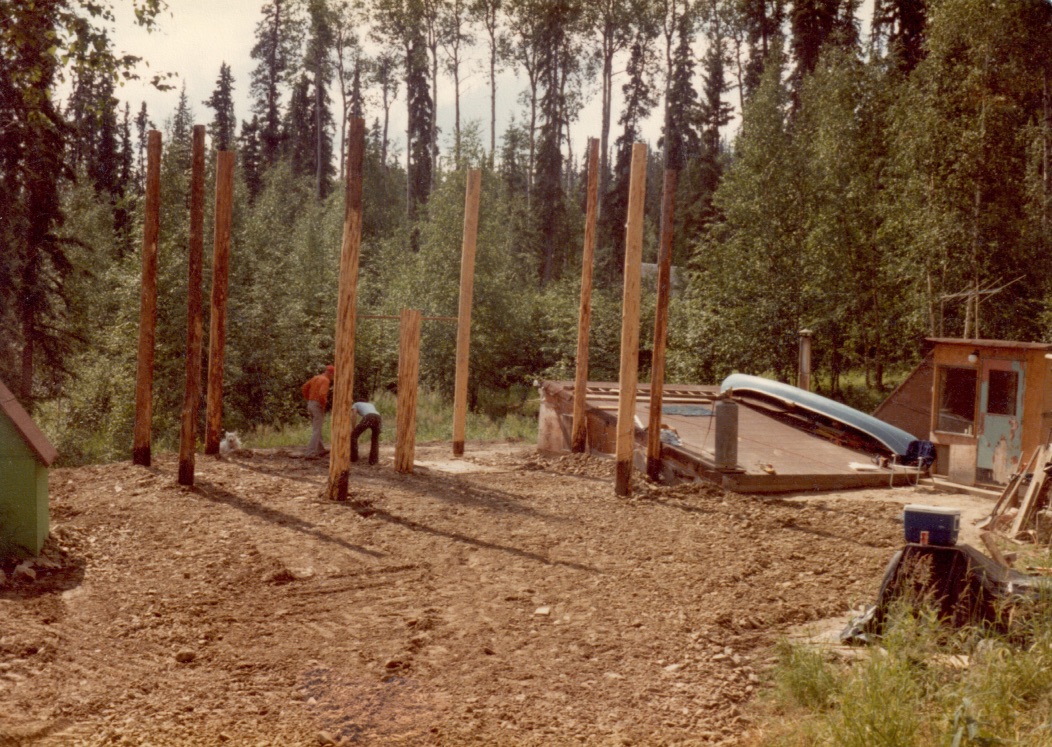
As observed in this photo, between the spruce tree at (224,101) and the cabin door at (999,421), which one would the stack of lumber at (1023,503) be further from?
the spruce tree at (224,101)

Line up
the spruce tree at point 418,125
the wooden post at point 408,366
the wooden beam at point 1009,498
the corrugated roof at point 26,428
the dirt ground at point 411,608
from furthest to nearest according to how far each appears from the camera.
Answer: the spruce tree at point 418,125, the wooden post at point 408,366, the wooden beam at point 1009,498, the corrugated roof at point 26,428, the dirt ground at point 411,608

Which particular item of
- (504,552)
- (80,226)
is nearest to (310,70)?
(80,226)

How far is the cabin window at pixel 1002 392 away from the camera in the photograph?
46.4 ft

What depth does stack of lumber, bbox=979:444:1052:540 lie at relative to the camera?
10430mm

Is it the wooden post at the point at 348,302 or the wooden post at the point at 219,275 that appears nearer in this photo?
the wooden post at the point at 348,302

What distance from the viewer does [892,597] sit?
21.4 ft

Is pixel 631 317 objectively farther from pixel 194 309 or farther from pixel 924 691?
pixel 924 691

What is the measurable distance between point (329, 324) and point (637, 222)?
20701mm

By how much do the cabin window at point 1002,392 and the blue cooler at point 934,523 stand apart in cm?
856

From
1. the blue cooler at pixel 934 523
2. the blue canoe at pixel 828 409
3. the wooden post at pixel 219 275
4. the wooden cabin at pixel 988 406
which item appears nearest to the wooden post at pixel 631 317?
the wooden cabin at pixel 988 406

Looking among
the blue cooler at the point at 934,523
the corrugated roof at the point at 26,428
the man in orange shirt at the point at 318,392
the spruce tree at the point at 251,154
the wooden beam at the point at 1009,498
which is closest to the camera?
the blue cooler at the point at 934,523

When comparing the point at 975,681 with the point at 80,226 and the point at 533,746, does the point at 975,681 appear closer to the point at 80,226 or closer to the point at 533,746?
the point at 533,746

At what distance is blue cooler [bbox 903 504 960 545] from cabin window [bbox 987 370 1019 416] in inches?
337

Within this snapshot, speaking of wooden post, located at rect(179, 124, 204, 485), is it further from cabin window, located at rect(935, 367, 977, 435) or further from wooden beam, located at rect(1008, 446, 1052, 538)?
cabin window, located at rect(935, 367, 977, 435)
